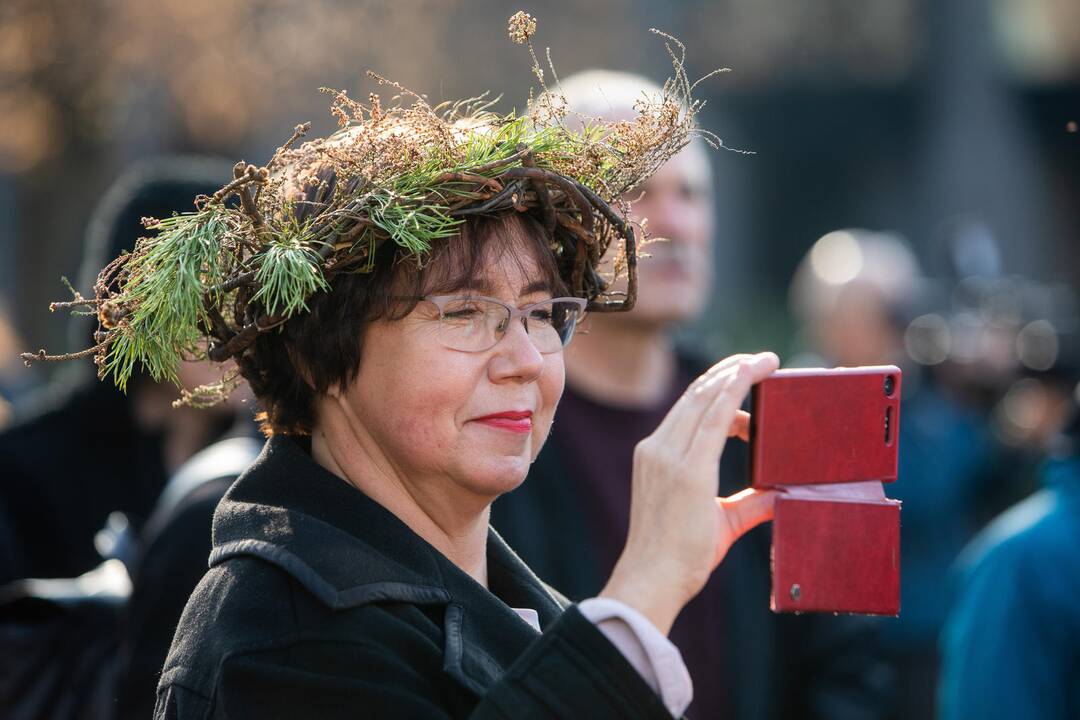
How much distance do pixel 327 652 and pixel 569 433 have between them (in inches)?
84.1

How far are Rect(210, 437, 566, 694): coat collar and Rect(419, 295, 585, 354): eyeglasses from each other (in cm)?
29

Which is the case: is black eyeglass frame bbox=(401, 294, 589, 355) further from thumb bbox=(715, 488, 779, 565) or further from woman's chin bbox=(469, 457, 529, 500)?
thumb bbox=(715, 488, 779, 565)

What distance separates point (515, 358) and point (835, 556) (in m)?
0.58

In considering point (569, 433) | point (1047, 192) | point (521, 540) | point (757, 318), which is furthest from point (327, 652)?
point (1047, 192)

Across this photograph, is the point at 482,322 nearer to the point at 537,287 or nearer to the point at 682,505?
the point at 537,287

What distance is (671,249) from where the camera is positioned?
4.15 m

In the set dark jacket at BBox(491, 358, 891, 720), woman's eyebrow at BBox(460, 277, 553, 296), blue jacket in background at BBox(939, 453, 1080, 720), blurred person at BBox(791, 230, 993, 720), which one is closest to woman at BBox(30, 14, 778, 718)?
woman's eyebrow at BBox(460, 277, 553, 296)

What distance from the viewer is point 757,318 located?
16984 mm

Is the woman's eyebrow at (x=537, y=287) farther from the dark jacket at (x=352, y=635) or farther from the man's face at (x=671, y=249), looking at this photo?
the man's face at (x=671, y=249)

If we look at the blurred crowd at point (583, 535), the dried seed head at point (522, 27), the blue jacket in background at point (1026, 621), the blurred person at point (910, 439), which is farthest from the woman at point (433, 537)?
the blurred person at point (910, 439)

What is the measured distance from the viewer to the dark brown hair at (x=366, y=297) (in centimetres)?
215

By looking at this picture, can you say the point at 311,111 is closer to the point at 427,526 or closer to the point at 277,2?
the point at 277,2

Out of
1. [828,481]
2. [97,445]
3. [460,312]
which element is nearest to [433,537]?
[460,312]

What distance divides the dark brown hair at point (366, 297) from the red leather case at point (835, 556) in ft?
1.88
